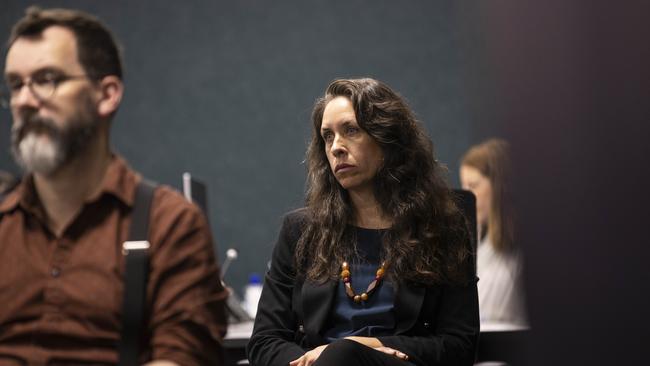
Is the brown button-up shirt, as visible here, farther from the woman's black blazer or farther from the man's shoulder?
the woman's black blazer

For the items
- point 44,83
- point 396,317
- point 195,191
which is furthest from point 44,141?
point 195,191

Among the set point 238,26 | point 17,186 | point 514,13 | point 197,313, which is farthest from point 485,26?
point 238,26

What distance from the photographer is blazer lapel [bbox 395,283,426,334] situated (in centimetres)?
207

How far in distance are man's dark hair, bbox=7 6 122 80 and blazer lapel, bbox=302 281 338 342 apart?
3.10 feet

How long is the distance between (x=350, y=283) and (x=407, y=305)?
16cm

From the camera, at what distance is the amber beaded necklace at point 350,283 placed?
2092mm

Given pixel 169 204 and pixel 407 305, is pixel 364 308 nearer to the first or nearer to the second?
pixel 407 305

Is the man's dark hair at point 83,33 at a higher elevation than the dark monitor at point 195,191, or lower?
higher

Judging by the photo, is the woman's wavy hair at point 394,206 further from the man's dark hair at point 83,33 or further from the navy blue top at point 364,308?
the man's dark hair at point 83,33

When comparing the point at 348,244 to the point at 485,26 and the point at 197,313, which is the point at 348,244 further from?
the point at 485,26

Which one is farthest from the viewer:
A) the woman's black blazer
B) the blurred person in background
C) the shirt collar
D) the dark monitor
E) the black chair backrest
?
the dark monitor

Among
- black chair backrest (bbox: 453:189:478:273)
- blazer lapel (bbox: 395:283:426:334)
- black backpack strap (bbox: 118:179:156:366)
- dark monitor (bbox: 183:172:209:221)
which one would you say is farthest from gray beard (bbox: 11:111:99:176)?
dark monitor (bbox: 183:172:209:221)

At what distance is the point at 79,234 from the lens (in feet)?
4.39

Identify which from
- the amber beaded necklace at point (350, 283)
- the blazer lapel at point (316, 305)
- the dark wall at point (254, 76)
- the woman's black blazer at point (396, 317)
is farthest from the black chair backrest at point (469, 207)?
the dark wall at point (254, 76)
